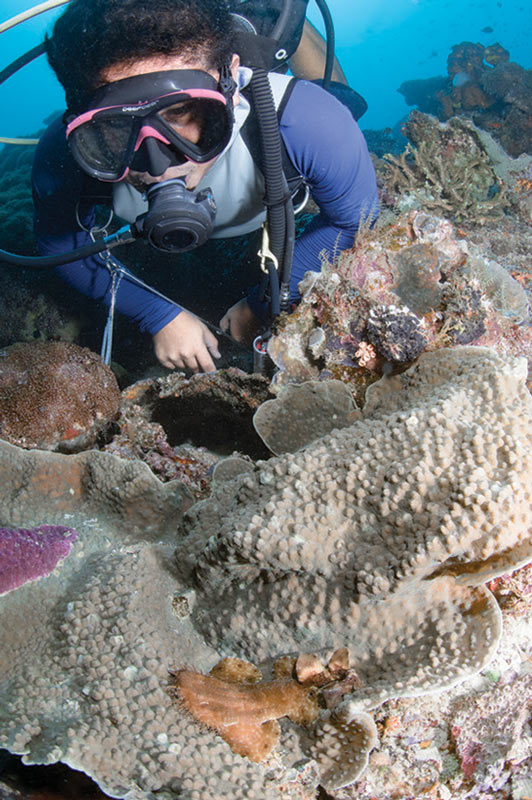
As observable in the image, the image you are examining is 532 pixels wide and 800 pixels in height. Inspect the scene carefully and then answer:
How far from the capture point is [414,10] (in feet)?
268

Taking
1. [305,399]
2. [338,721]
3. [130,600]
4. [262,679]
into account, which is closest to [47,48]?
[305,399]

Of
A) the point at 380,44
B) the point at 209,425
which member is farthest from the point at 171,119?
the point at 380,44

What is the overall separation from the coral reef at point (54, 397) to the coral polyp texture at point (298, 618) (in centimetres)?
115

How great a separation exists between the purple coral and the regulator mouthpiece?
5.44 ft

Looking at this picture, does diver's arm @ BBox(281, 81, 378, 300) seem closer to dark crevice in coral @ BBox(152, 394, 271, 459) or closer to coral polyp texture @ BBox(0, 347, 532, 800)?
dark crevice in coral @ BBox(152, 394, 271, 459)

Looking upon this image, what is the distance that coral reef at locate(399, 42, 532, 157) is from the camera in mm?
8641

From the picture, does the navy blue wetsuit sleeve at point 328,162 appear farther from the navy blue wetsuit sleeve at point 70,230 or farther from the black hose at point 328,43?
the black hose at point 328,43

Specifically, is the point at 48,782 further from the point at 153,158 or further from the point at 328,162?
the point at 328,162

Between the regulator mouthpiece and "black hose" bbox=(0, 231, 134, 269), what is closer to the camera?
the regulator mouthpiece

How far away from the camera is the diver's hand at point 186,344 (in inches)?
131

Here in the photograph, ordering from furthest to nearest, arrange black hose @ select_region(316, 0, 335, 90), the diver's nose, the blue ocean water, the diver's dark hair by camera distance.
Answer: the blue ocean water < black hose @ select_region(316, 0, 335, 90) < the diver's nose < the diver's dark hair

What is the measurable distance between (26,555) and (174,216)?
71.4 inches

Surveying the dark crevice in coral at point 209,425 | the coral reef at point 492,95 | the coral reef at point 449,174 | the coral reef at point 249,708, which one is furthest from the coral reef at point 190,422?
the coral reef at point 492,95

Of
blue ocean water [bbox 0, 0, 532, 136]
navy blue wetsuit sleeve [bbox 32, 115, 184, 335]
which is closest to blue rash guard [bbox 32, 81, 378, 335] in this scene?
navy blue wetsuit sleeve [bbox 32, 115, 184, 335]
